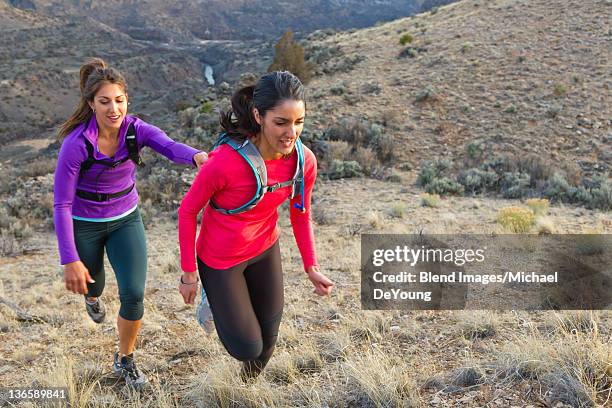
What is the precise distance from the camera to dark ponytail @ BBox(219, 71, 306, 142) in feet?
7.59

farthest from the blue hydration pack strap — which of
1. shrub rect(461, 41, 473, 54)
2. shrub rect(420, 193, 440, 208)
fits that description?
shrub rect(461, 41, 473, 54)

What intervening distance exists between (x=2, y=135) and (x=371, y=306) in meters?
40.0

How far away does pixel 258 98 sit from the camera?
2.36 m

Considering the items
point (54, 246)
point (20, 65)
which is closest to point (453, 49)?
point (54, 246)

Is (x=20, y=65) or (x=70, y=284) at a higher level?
(x=20, y=65)

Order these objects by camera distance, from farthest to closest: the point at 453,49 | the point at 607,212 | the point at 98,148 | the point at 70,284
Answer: the point at 453,49 → the point at 607,212 → the point at 98,148 → the point at 70,284

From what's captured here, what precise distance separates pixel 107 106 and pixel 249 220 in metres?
1.17

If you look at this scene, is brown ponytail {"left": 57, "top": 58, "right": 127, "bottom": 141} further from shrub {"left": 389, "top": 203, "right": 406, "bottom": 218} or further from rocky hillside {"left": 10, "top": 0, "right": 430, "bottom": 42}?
rocky hillside {"left": 10, "top": 0, "right": 430, "bottom": 42}

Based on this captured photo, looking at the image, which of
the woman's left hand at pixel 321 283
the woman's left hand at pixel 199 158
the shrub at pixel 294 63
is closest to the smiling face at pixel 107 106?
the woman's left hand at pixel 199 158

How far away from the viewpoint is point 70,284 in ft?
8.54

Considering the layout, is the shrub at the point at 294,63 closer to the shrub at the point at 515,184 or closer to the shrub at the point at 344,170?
the shrub at the point at 344,170

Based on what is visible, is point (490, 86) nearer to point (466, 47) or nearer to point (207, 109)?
point (466, 47)

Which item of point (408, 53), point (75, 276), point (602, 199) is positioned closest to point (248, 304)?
point (75, 276)

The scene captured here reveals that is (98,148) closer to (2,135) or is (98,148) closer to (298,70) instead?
(298,70)
